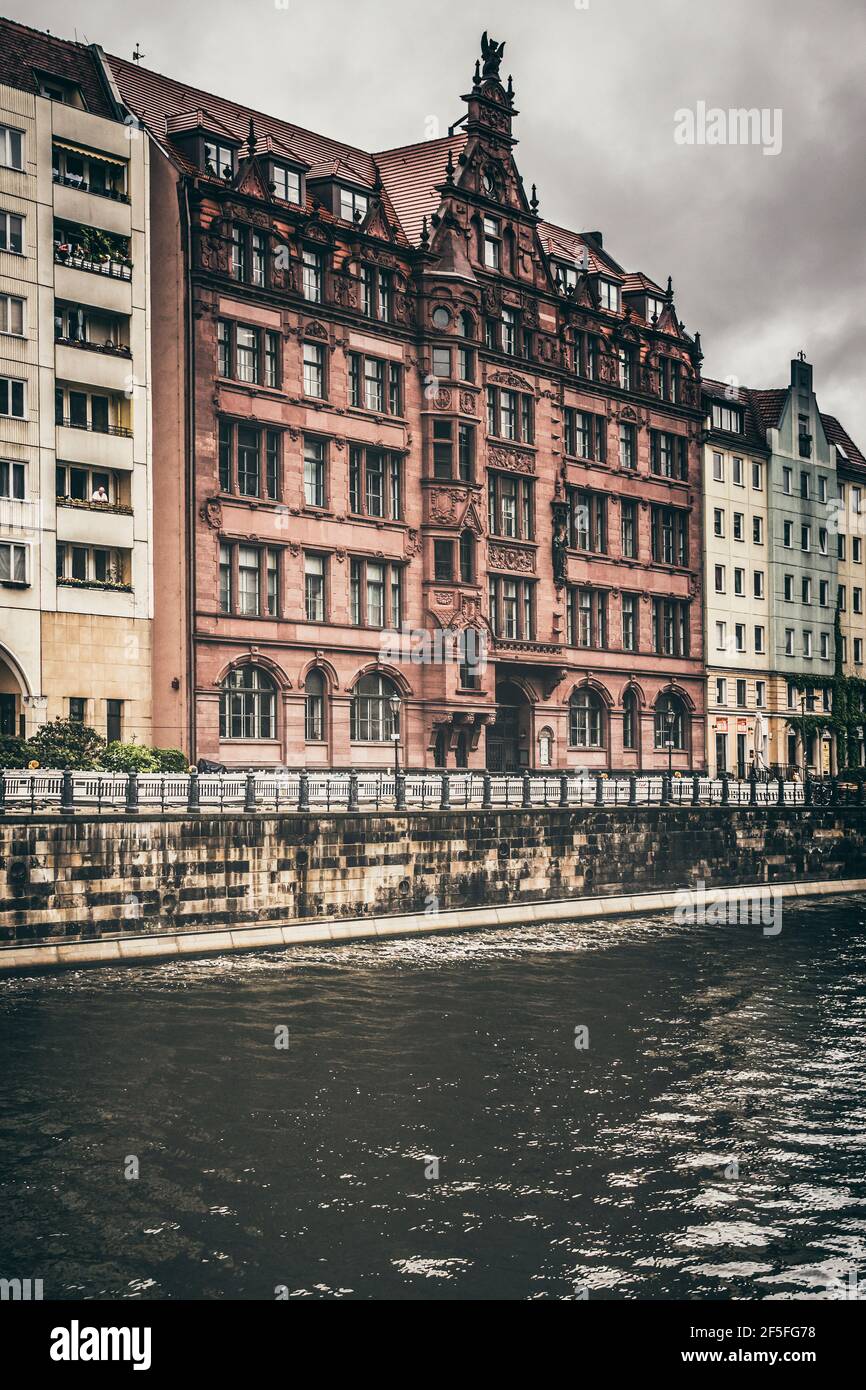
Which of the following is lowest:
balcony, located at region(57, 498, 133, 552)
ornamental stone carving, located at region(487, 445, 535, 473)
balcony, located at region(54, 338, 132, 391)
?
balcony, located at region(57, 498, 133, 552)

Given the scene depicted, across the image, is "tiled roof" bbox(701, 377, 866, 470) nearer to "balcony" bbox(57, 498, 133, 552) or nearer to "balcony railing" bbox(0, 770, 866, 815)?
"balcony railing" bbox(0, 770, 866, 815)

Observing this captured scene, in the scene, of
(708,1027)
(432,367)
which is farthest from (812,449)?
(708,1027)

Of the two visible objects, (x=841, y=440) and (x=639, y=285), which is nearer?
(x=639, y=285)

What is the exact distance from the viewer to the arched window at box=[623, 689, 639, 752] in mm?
78188

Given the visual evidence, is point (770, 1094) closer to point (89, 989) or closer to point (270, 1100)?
point (270, 1100)

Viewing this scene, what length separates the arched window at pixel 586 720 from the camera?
75.2m

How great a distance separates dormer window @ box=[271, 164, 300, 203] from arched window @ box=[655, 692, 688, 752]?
31644 mm

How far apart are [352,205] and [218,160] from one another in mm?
6893

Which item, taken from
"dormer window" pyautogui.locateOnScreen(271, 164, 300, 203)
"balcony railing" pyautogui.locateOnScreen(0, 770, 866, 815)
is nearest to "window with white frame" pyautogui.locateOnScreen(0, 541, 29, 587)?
"balcony railing" pyautogui.locateOnScreen(0, 770, 866, 815)

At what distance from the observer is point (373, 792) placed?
50.4 metres

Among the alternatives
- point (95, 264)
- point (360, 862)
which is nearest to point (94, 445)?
point (95, 264)

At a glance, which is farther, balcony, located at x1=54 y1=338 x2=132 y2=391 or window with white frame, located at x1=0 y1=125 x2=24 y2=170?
balcony, located at x1=54 y1=338 x2=132 y2=391

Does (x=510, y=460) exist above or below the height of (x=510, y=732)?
above

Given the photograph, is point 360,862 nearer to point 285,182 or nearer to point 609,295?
point 285,182
